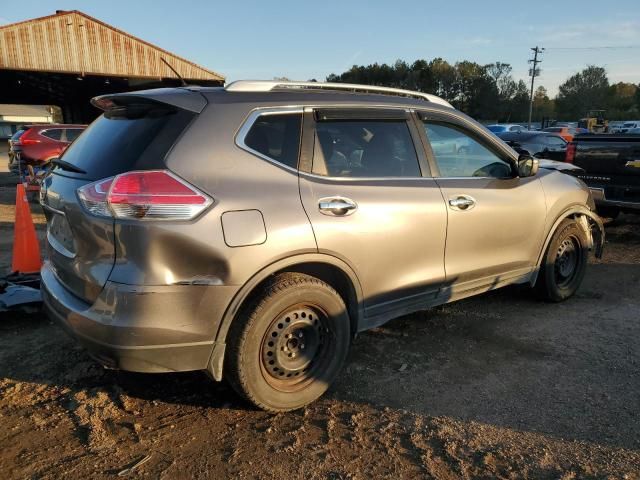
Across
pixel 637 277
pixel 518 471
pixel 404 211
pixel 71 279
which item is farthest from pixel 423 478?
pixel 637 277

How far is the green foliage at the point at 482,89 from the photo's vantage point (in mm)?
77188

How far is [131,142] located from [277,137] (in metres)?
0.79

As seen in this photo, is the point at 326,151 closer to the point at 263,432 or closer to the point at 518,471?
the point at 263,432

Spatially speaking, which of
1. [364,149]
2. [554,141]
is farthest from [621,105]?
[364,149]

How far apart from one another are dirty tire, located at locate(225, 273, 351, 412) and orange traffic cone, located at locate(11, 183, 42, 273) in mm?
3441

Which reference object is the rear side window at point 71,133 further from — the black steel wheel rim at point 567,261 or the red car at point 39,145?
the black steel wheel rim at point 567,261

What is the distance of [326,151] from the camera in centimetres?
321

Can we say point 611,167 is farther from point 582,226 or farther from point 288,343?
point 288,343

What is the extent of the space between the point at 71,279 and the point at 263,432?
134cm

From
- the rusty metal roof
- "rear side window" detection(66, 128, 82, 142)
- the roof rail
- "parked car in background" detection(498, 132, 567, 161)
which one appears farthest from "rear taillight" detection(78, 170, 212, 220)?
the rusty metal roof

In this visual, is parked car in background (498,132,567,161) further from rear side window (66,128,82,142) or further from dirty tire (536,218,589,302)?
rear side window (66,128,82,142)

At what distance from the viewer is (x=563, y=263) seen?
5.01 m

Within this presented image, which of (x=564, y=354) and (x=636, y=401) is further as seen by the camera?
(x=564, y=354)

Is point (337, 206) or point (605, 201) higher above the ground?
point (337, 206)
